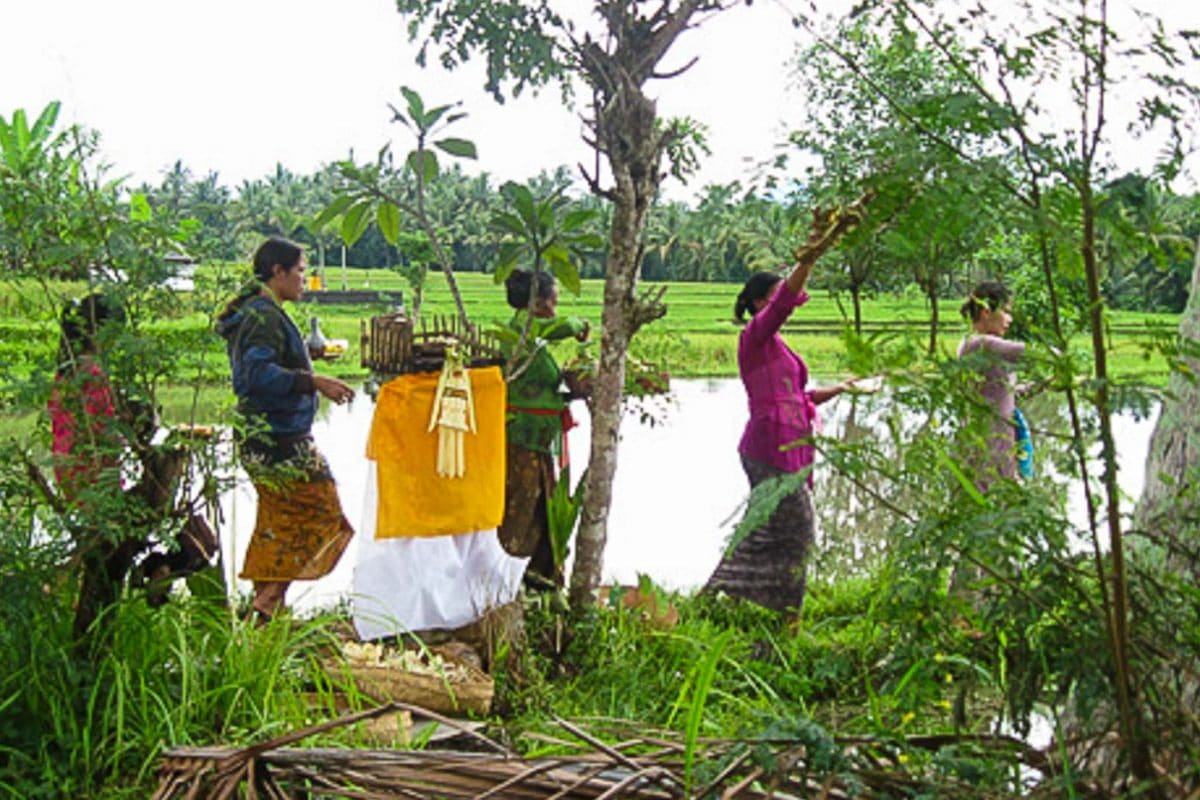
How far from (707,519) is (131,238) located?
18.0 feet

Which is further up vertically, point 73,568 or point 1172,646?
point 1172,646

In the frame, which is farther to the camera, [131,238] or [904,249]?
[131,238]

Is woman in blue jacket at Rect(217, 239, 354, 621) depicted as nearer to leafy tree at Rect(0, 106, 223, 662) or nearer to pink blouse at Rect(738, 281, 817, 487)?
leafy tree at Rect(0, 106, 223, 662)

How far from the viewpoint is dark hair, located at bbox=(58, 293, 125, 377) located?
275 centimetres

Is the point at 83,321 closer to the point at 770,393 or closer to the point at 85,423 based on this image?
the point at 85,423

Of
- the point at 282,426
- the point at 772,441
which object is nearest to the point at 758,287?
the point at 772,441

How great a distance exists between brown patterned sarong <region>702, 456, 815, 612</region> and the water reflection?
17 centimetres

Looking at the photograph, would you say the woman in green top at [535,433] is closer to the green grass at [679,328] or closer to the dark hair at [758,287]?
the green grass at [679,328]

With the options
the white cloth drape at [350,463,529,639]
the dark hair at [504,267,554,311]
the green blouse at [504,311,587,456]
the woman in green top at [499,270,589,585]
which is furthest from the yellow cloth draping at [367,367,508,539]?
the dark hair at [504,267,554,311]

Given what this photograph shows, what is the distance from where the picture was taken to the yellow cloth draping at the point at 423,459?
3.73 meters

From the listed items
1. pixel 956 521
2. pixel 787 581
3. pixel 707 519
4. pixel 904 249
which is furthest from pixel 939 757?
pixel 707 519

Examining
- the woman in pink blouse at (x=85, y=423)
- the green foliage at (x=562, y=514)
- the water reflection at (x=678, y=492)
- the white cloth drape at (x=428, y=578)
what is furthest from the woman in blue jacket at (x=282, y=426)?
the woman in pink blouse at (x=85, y=423)

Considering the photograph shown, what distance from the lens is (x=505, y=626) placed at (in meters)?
A: 3.65

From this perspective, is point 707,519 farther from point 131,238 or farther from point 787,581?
point 131,238
